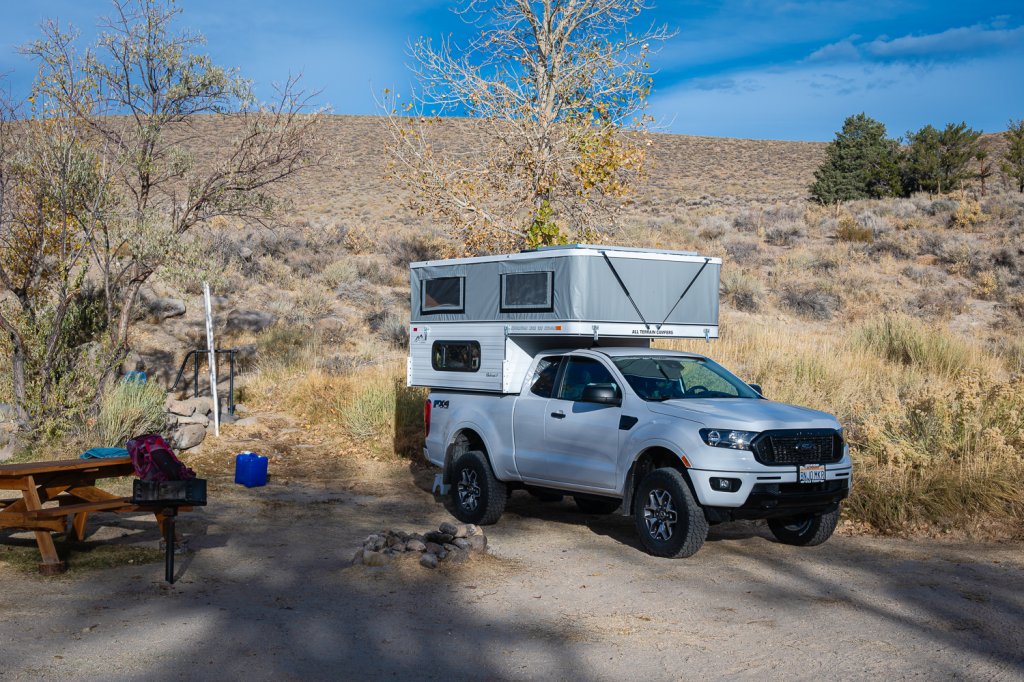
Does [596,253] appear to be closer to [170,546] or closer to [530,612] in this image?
[530,612]

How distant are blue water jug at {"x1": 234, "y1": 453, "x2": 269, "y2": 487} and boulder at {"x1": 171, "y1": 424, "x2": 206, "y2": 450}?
1.98 meters

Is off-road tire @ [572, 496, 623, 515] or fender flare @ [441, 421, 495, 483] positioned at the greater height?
fender flare @ [441, 421, 495, 483]

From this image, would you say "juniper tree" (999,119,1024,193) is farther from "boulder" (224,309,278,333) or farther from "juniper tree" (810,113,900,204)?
"boulder" (224,309,278,333)

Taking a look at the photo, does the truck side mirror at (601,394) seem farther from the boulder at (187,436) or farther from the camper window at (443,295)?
the boulder at (187,436)

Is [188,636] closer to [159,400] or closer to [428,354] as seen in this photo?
[428,354]

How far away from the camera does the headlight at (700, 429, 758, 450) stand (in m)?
7.77

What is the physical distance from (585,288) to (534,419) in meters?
1.34

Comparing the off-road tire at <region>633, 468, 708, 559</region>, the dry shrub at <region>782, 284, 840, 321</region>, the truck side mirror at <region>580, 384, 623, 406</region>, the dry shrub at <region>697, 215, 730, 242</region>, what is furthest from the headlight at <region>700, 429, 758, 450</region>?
the dry shrub at <region>697, 215, 730, 242</region>

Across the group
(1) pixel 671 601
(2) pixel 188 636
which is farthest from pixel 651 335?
(2) pixel 188 636

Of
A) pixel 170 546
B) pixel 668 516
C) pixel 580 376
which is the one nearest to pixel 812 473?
pixel 668 516

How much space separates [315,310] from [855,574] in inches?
755

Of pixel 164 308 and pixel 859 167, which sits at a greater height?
pixel 859 167

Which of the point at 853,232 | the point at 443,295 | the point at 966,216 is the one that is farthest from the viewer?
the point at 853,232

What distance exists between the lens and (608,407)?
8.81 m
